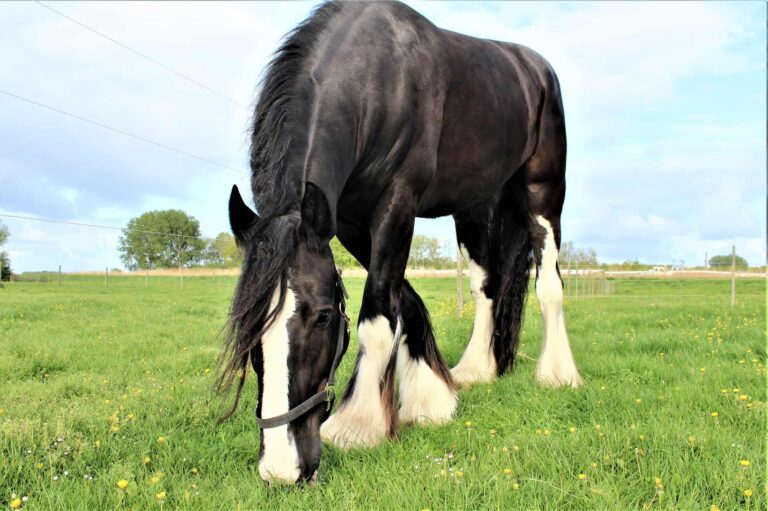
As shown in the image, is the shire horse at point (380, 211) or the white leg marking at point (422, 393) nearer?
the shire horse at point (380, 211)

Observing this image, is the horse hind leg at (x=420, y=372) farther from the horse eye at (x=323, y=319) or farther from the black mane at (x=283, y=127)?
the black mane at (x=283, y=127)

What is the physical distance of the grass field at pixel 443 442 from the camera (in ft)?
8.36

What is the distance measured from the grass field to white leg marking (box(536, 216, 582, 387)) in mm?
267

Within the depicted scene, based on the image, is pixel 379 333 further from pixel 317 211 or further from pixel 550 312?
pixel 550 312

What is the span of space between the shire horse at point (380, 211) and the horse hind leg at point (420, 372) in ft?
0.04

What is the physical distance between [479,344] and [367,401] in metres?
2.12

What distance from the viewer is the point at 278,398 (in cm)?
251

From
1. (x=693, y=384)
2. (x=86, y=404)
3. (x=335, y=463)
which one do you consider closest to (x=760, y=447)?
(x=693, y=384)

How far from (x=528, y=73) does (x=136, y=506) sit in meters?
4.77

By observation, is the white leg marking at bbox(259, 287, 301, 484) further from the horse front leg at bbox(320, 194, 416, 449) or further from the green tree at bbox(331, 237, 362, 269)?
the green tree at bbox(331, 237, 362, 269)

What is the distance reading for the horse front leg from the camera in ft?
11.2

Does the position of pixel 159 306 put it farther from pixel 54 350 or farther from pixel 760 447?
pixel 760 447

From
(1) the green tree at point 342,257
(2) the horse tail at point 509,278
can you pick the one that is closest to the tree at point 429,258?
(1) the green tree at point 342,257

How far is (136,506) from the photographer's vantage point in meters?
2.47
